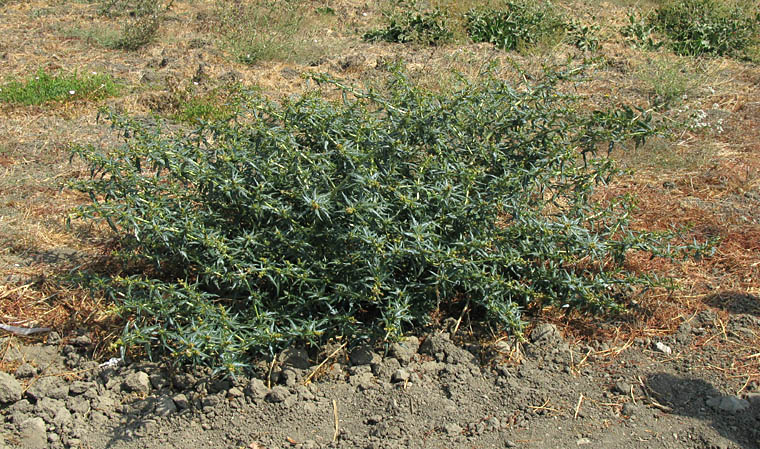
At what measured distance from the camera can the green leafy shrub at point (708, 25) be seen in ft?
26.1

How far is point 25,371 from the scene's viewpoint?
3400 mm

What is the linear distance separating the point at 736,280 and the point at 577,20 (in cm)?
518

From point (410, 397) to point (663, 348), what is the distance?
125 centimetres

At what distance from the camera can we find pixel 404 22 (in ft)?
27.3

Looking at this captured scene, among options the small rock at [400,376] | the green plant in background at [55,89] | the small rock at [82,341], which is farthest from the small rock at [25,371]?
the green plant in background at [55,89]

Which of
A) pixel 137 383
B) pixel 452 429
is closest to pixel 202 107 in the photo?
pixel 137 383

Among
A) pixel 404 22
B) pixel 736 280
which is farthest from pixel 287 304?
pixel 404 22

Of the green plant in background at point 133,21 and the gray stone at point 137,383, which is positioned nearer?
the gray stone at point 137,383

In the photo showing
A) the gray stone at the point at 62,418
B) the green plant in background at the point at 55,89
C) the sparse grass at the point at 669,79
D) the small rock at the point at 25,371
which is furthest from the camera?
the sparse grass at the point at 669,79

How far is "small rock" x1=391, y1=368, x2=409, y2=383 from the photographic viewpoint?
3.33 metres

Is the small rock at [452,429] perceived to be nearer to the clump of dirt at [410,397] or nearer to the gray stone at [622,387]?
the clump of dirt at [410,397]

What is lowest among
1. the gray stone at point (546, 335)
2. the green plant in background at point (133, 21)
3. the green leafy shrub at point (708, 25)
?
the green plant in background at point (133, 21)

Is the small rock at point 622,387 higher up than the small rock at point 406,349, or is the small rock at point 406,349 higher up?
the small rock at point 622,387

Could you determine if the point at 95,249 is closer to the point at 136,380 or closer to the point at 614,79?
the point at 136,380
